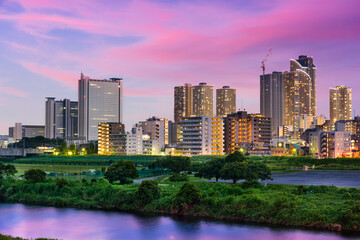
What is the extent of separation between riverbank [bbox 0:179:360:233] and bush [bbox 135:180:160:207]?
53 cm

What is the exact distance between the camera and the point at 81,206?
161 ft

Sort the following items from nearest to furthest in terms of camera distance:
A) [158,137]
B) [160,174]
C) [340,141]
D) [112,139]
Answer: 1. [160,174]
2. [340,141]
3. [112,139]
4. [158,137]

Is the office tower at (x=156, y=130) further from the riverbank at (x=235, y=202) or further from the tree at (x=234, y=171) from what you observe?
the riverbank at (x=235, y=202)

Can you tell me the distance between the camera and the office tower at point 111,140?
568 feet

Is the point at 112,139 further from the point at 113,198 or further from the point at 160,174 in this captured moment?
the point at 113,198

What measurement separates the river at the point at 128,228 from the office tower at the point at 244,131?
4814 inches

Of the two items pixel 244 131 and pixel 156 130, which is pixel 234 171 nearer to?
pixel 244 131

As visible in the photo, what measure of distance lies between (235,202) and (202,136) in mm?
101988

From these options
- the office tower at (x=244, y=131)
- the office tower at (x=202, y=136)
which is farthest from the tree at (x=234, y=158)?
the office tower at (x=244, y=131)

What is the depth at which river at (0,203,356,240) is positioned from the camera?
34.1 meters

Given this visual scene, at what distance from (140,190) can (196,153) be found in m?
97.5

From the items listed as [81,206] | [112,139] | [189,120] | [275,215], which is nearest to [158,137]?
[112,139]

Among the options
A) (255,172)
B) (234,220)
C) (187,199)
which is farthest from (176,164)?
(234,220)

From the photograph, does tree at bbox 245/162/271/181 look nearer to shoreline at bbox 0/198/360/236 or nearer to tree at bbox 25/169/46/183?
shoreline at bbox 0/198/360/236
